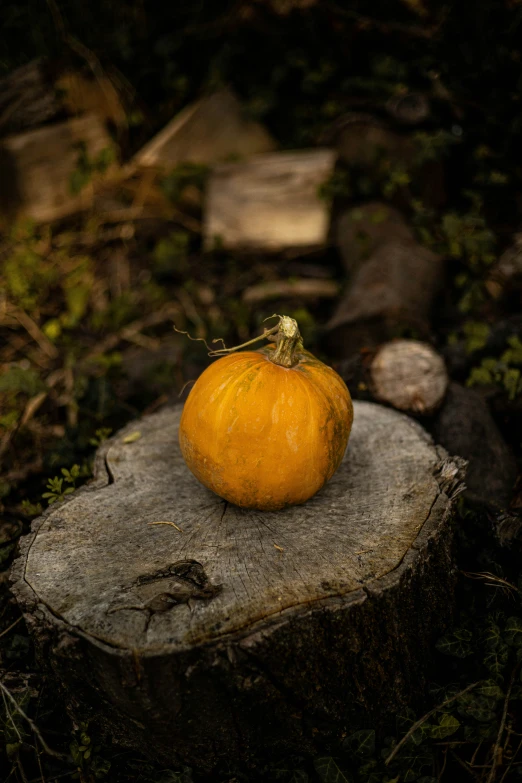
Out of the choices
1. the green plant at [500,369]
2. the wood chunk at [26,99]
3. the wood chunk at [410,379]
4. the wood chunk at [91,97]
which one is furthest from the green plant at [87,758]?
the wood chunk at [91,97]

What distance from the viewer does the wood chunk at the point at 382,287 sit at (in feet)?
12.0

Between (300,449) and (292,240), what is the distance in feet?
10.9

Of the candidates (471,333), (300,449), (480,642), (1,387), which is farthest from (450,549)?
(1,387)

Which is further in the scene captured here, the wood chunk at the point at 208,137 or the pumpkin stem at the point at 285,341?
the wood chunk at the point at 208,137

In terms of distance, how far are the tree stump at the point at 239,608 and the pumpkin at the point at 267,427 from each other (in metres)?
0.14

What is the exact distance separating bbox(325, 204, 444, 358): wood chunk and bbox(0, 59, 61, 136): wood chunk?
2.90 m

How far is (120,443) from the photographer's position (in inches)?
97.3

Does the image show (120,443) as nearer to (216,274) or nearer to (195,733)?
(195,733)

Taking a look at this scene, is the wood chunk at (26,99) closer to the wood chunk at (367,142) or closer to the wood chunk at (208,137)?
the wood chunk at (208,137)

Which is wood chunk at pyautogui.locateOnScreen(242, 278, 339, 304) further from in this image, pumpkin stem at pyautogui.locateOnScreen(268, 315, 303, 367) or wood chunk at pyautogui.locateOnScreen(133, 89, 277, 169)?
pumpkin stem at pyautogui.locateOnScreen(268, 315, 303, 367)

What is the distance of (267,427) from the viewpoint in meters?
1.89

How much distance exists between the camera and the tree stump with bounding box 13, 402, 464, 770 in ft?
5.21

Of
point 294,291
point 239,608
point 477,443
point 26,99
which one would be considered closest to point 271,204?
point 294,291

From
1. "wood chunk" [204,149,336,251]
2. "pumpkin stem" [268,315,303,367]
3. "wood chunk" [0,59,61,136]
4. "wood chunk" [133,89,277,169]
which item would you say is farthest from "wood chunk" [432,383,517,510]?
"wood chunk" [0,59,61,136]
